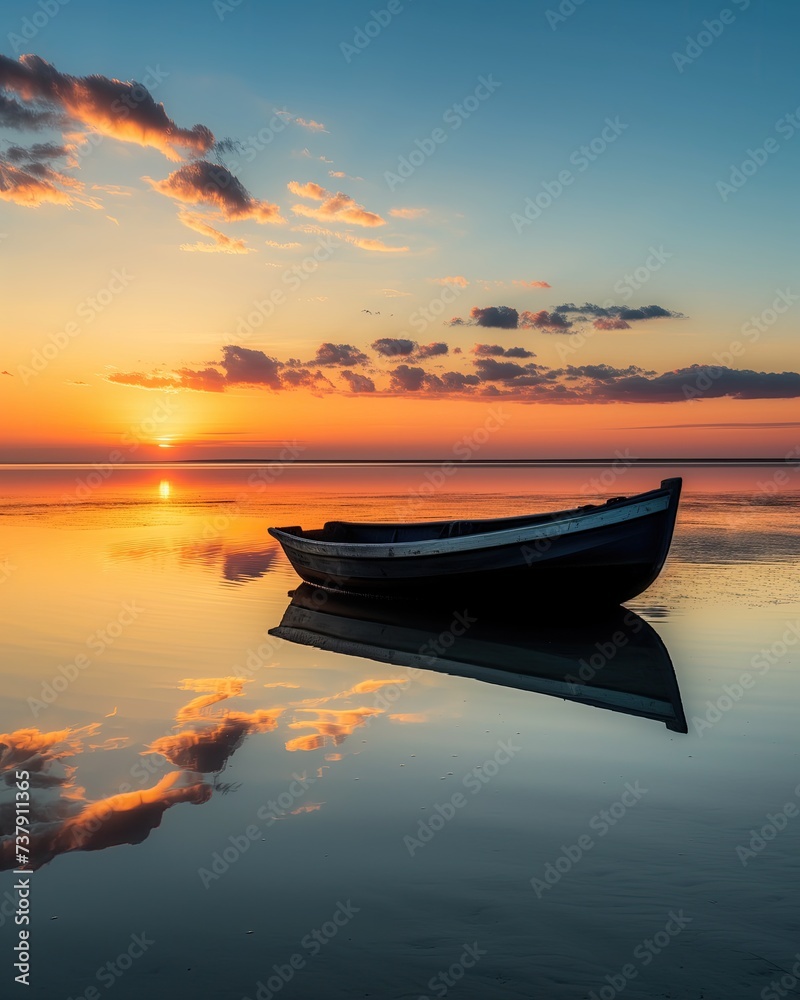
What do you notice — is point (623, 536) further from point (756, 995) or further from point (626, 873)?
point (756, 995)

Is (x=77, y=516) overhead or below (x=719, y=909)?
overhead

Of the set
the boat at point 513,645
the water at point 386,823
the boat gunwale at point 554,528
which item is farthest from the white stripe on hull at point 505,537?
the water at point 386,823

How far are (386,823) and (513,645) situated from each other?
286 inches

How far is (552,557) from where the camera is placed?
1514 cm

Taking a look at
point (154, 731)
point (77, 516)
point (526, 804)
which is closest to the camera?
point (526, 804)

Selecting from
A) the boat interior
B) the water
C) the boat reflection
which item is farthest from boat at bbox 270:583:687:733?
Result: the boat reflection

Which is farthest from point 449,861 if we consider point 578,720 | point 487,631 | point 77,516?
point 77,516

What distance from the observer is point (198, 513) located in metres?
40.7

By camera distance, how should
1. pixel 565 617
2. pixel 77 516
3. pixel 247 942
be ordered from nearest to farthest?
pixel 247 942, pixel 565 617, pixel 77 516

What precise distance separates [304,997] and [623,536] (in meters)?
11.6

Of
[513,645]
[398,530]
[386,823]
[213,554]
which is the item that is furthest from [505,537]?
[213,554]

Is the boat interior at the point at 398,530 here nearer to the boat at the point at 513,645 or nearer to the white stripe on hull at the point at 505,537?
the white stripe on hull at the point at 505,537

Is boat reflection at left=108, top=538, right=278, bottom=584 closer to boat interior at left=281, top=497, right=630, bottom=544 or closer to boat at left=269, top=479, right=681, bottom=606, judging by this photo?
boat interior at left=281, top=497, right=630, bottom=544

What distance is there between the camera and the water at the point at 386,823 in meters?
4.68
